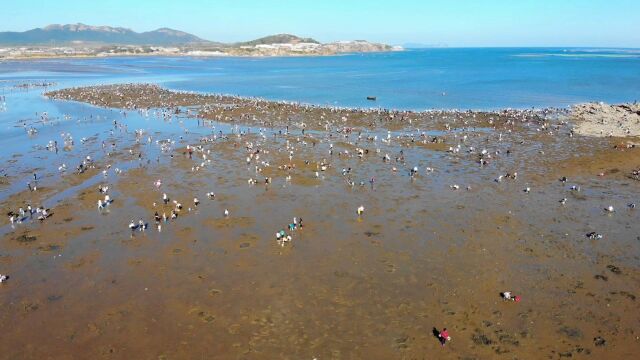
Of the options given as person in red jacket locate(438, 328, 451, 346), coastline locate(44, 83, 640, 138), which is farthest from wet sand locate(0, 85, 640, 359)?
coastline locate(44, 83, 640, 138)

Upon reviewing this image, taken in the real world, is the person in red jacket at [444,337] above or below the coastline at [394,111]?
below

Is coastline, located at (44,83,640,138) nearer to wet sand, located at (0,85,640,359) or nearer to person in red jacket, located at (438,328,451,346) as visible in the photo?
wet sand, located at (0,85,640,359)

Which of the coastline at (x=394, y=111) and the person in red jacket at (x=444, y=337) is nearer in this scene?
the person in red jacket at (x=444, y=337)

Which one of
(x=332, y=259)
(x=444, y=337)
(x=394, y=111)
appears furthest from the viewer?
(x=394, y=111)

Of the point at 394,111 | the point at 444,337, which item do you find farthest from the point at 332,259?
the point at 394,111

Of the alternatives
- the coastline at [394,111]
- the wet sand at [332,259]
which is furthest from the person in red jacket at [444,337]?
the coastline at [394,111]

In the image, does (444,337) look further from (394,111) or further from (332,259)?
(394,111)

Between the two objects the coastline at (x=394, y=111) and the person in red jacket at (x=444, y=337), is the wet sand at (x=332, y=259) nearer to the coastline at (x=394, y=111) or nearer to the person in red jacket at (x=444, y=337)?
the person in red jacket at (x=444, y=337)

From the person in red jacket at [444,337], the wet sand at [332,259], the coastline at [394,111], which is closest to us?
the person in red jacket at [444,337]

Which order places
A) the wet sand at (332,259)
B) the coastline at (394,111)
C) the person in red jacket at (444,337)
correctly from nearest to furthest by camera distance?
the person in red jacket at (444,337)
the wet sand at (332,259)
the coastline at (394,111)
